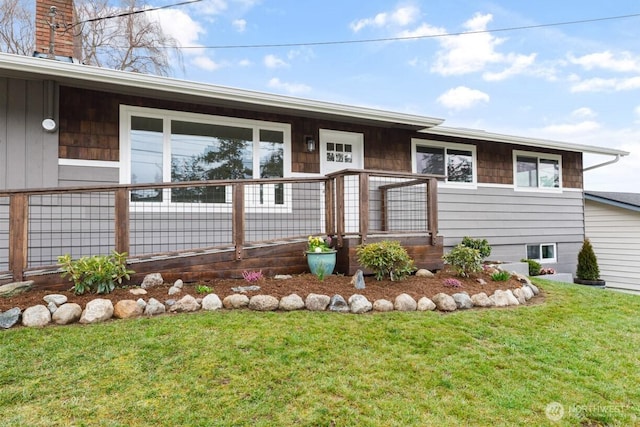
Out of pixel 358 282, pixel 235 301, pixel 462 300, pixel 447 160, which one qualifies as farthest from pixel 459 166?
pixel 235 301

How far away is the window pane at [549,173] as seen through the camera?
28.7 ft

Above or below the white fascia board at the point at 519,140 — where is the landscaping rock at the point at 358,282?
below

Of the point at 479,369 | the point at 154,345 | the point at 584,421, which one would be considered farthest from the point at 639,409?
the point at 154,345

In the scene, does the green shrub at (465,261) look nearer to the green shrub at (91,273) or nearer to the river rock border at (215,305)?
the river rock border at (215,305)

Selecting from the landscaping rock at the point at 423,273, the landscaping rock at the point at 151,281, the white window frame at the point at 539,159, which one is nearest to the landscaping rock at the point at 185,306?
the landscaping rock at the point at 151,281

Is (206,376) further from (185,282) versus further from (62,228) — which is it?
(62,228)

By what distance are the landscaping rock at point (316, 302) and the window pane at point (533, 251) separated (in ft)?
21.8

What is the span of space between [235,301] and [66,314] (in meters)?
1.44

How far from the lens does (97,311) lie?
10.9ft

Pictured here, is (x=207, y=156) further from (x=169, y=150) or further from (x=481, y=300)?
(x=481, y=300)

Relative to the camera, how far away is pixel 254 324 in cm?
319

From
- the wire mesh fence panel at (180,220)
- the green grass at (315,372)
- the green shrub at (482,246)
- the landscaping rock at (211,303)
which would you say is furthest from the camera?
the green shrub at (482,246)

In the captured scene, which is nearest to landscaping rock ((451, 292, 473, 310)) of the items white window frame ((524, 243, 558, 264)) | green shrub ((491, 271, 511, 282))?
green shrub ((491, 271, 511, 282))

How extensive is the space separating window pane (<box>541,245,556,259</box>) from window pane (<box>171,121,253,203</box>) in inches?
281
